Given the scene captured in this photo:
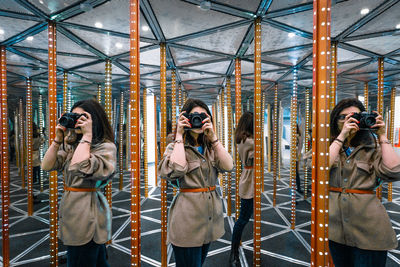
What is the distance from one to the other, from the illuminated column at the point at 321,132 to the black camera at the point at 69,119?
1644mm

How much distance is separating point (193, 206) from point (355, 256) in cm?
123

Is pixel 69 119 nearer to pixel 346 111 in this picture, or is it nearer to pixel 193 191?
pixel 193 191

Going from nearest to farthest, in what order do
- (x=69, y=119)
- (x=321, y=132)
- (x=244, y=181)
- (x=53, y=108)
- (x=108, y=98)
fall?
(x=321, y=132) → (x=69, y=119) → (x=53, y=108) → (x=244, y=181) → (x=108, y=98)

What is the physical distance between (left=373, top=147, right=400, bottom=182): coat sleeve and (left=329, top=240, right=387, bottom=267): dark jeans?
52 centimetres

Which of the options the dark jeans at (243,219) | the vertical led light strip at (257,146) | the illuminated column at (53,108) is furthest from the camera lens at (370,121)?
the illuminated column at (53,108)

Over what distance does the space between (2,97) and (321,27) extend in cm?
366

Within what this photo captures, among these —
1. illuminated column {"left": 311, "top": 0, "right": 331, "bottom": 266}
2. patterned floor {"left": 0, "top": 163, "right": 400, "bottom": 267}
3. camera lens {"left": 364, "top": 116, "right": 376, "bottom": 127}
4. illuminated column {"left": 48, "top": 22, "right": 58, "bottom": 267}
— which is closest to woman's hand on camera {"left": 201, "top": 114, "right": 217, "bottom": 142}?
illuminated column {"left": 311, "top": 0, "right": 331, "bottom": 266}

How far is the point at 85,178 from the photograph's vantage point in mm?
1591

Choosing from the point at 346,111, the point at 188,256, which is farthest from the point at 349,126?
the point at 188,256

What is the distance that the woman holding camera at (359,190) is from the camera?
146 cm

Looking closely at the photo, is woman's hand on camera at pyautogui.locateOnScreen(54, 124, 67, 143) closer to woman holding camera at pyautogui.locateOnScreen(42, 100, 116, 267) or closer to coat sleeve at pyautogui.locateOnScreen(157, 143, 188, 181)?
woman holding camera at pyautogui.locateOnScreen(42, 100, 116, 267)

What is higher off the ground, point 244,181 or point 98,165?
point 98,165

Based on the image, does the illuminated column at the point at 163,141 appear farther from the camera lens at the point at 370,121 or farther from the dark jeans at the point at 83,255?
the camera lens at the point at 370,121

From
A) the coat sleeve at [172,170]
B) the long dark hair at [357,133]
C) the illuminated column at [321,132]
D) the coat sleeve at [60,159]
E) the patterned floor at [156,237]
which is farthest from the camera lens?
the patterned floor at [156,237]
